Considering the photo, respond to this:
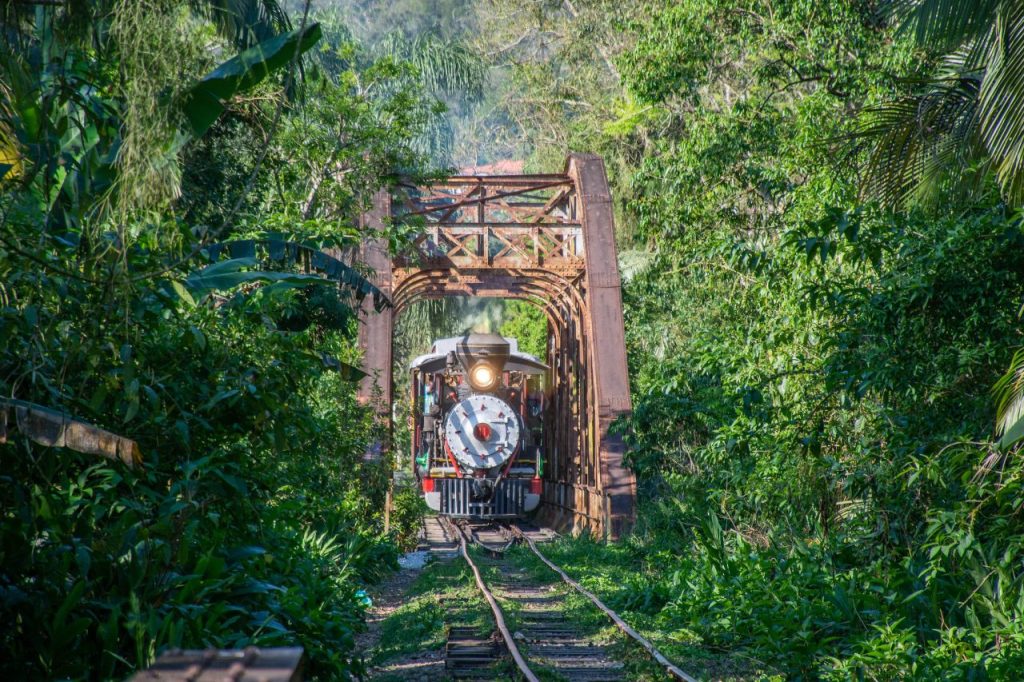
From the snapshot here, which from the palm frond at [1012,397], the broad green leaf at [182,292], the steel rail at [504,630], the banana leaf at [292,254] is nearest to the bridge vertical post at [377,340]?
the steel rail at [504,630]

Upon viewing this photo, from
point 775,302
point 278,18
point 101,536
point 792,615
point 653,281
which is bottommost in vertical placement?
point 792,615

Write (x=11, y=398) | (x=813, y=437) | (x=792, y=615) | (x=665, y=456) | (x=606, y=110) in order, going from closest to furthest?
(x=11, y=398) < (x=792, y=615) < (x=813, y=437) < (x=665, y=456) < (x=606, y=110)

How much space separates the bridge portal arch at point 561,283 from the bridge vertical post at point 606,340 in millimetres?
18

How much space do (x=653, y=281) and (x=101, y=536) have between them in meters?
18.0

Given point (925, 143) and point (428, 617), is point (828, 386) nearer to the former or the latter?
point (925, 143)

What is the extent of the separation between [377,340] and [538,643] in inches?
385

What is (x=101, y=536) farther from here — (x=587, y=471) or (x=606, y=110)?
(x=606, y=110)

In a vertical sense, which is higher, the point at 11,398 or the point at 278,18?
the point at 278,18

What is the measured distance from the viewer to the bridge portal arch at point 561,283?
60.3 feet

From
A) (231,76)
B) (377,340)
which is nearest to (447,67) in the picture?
(377,340)

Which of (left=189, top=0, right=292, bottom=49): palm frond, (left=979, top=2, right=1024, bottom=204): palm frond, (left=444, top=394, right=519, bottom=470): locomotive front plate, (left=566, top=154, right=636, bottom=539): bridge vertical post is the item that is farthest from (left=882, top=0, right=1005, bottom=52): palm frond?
(left=444, top=394, right=519, bottom=470): locomotive front plate

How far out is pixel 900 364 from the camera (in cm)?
925

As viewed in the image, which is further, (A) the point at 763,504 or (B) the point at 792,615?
(A) the point at 763,504

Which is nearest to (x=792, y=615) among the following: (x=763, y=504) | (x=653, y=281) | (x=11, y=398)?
(x=763, y=504)
